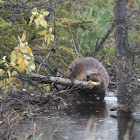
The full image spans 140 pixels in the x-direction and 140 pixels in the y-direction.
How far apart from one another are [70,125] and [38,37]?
2688mm

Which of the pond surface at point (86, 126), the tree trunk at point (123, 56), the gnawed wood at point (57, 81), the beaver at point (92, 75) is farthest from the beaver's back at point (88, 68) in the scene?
the tree trunk at point (123, 56)

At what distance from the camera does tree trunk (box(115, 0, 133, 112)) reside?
12.0 feet

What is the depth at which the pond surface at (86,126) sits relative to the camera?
293cm

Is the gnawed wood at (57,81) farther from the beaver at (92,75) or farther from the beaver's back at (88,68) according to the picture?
the beaver's back at (88,68)

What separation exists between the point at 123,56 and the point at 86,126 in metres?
1.04

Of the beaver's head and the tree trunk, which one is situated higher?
the tree trunk

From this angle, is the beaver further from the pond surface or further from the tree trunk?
the tree trunk

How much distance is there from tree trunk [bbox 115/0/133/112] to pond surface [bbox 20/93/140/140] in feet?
0.82

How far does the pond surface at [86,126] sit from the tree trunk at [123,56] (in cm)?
25

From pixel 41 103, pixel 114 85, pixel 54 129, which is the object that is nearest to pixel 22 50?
pixel 41 103

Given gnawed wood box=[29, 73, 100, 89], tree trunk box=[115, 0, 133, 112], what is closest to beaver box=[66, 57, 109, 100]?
gnawed wood box=[29, 73, 100, 89]

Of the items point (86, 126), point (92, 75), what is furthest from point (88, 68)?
point (86, 126)

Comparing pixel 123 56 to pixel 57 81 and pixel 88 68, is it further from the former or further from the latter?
pixel 88 68

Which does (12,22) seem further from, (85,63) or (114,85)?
(114,85)
